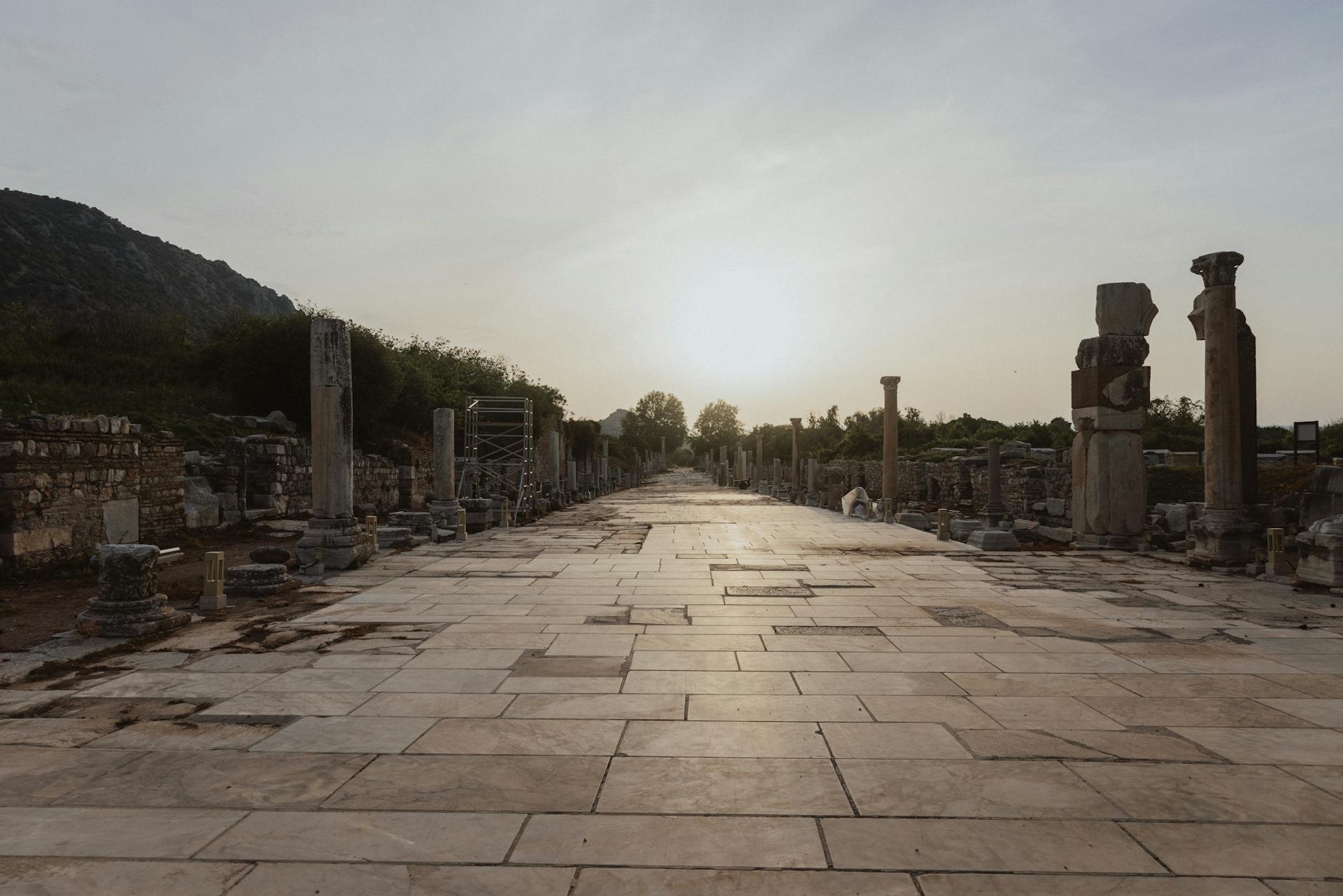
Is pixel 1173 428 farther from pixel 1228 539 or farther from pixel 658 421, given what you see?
pixel 658 421

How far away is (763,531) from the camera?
1677 cm

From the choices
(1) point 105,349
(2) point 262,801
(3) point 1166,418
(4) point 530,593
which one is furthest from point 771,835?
(3) point 1166,418

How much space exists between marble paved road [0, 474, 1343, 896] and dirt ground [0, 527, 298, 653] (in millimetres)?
1535

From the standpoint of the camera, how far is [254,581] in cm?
855

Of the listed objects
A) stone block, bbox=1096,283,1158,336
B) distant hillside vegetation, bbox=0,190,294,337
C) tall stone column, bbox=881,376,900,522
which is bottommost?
tall stone column, bbox=881,376,900,522

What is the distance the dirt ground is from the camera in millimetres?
6750

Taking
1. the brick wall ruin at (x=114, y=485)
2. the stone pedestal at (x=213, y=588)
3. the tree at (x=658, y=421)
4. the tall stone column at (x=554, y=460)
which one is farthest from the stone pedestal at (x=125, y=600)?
the tree at (x=658, y=421)

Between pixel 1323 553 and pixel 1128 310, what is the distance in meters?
5.51

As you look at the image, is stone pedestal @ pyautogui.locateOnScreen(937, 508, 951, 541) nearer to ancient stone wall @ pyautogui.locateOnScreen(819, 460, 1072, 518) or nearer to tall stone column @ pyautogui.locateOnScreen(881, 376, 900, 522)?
tall stone column @ pyautogui.locateOnScreen(881, 376, 900, 522)

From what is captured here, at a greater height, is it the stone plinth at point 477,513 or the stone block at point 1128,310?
the stone block at point 1128,310

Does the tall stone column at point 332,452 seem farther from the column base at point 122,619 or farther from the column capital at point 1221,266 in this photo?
the column capital at point 1221,266

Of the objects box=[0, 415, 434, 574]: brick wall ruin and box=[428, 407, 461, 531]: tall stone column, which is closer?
box=[0, 415, 434, 574]: brick wall ruin

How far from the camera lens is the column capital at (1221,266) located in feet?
33.7

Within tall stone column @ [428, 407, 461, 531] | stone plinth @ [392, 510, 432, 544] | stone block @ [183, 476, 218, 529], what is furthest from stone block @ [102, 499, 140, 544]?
tall stone column @ [428, 407, 461, 531]
